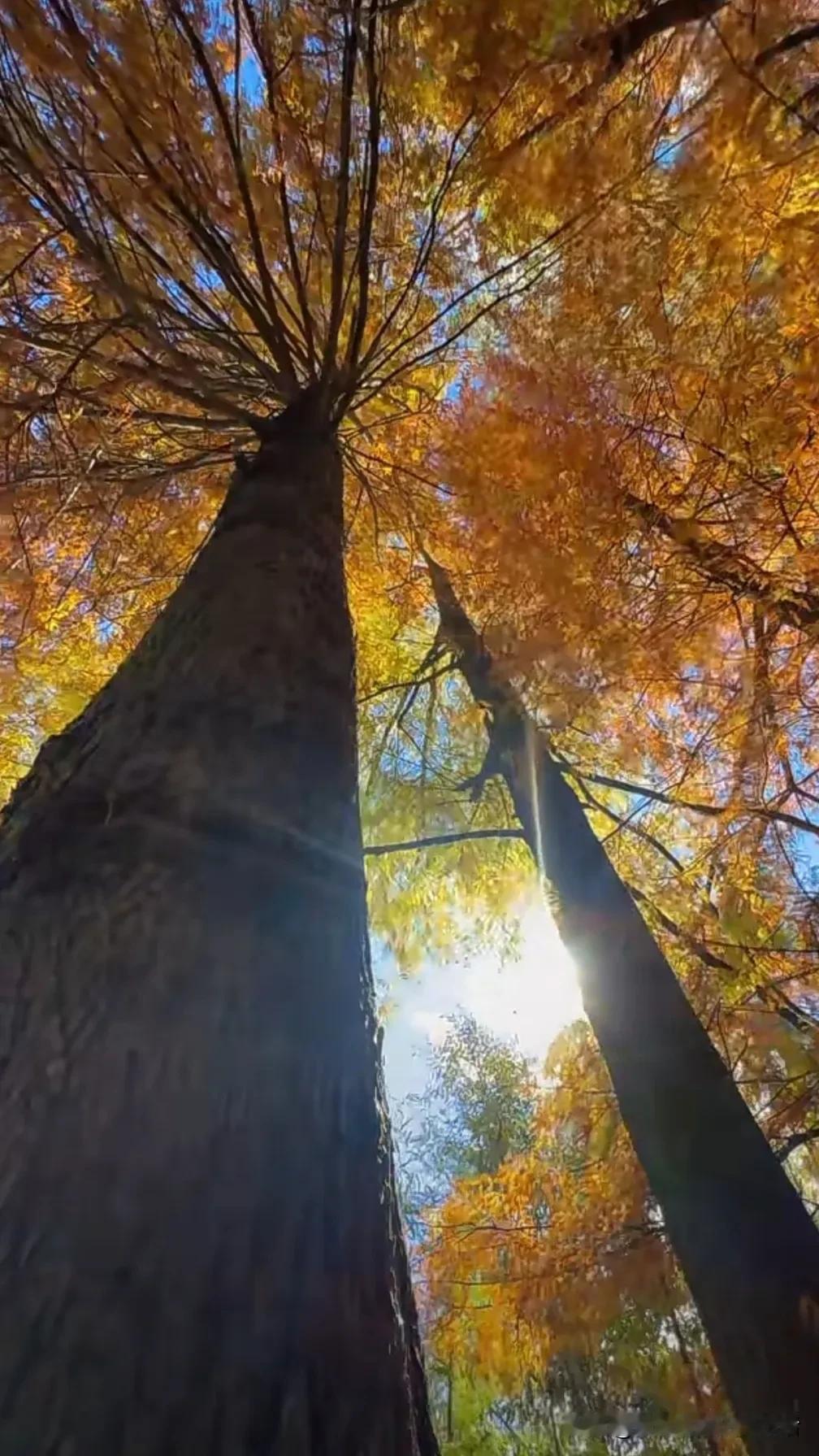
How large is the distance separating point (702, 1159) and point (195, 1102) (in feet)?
5.34

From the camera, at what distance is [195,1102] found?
0.61 metres

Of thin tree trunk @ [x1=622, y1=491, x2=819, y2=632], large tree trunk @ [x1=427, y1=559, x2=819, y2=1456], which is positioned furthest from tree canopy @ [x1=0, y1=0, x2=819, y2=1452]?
large tree trunk @ [x1=427, y1=559, x2=819, y2=1456]

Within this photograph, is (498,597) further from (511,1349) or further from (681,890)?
(511,1349)

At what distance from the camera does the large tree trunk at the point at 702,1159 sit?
1.48 meters

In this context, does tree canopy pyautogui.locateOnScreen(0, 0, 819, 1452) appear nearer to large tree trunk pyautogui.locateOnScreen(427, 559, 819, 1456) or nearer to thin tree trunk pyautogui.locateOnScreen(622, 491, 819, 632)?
thin tree trunk pyautogui.locateOnScreen(622, 491, 819, 632)

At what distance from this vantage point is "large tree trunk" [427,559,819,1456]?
58.2 inches

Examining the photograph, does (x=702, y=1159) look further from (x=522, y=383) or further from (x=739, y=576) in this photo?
(x=522, y=383)

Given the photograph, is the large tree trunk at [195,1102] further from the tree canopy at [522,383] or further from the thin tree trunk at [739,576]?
the thin tree trunk at [739,576]

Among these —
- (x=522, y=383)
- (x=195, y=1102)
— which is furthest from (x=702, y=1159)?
(x=522, y=383)

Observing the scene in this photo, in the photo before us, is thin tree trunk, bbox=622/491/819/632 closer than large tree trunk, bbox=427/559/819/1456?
No

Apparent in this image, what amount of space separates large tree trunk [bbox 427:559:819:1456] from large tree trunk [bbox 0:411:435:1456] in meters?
1.29

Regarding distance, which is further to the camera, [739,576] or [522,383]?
[522,383]

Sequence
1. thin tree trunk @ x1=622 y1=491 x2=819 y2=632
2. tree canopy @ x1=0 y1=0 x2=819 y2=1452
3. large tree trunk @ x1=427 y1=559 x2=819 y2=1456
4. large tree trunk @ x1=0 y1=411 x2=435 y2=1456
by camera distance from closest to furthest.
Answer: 1. large tree trunk @ x1=0 y1=411 x2=435 y2=1456
2. large tree trunk @ x1=427 y1=559 x2=819 y2=1456
3. tree canopy @ x1=0 y1=0 x2=819 y2=1452
4. thin tree trunk @ x1=622 y1=491 x2=819 y2=632

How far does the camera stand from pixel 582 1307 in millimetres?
→ 2738
